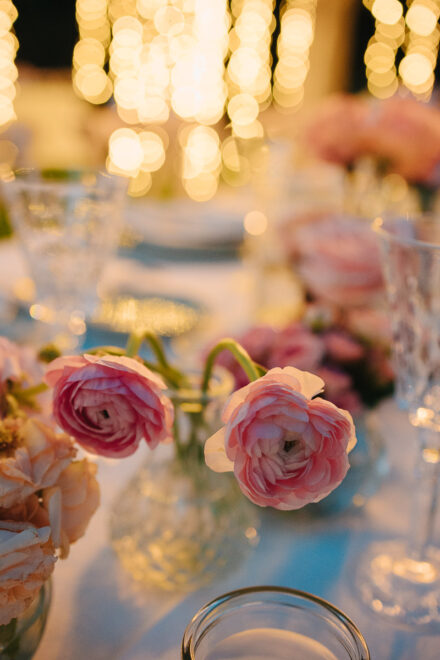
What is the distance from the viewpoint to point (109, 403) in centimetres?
37

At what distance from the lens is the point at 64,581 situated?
521 millimetres

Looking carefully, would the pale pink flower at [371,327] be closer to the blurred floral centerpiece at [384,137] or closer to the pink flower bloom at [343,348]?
the pink flower bloom at [343,348]

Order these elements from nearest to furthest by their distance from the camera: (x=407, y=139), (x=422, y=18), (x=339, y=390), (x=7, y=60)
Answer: (x=339, y=390), (x=407, y=139), (x=7, y=60), (x=422, y=18)

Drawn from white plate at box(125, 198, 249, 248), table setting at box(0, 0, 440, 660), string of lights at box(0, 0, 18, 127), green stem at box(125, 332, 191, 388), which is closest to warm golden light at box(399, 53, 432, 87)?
string of lights at box(0, 0, 18, 127)

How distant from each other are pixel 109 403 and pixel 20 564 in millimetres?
99

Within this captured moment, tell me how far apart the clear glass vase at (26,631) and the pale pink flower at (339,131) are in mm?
922

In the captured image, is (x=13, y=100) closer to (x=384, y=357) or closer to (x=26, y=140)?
(x=26, y=140)

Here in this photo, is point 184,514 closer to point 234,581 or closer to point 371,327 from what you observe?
point 234,581

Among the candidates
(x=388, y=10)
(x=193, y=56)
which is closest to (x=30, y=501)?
(x=193, y=56)

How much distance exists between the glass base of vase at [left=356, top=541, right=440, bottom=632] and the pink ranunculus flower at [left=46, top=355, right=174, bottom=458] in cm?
28

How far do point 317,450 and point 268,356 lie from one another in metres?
0.34

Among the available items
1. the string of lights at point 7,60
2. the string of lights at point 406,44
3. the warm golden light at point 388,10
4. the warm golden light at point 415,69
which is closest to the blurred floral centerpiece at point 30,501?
the string of lights at point 7,60

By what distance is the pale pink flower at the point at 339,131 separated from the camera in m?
1.12

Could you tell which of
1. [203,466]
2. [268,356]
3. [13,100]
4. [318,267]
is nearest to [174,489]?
[203,466]
